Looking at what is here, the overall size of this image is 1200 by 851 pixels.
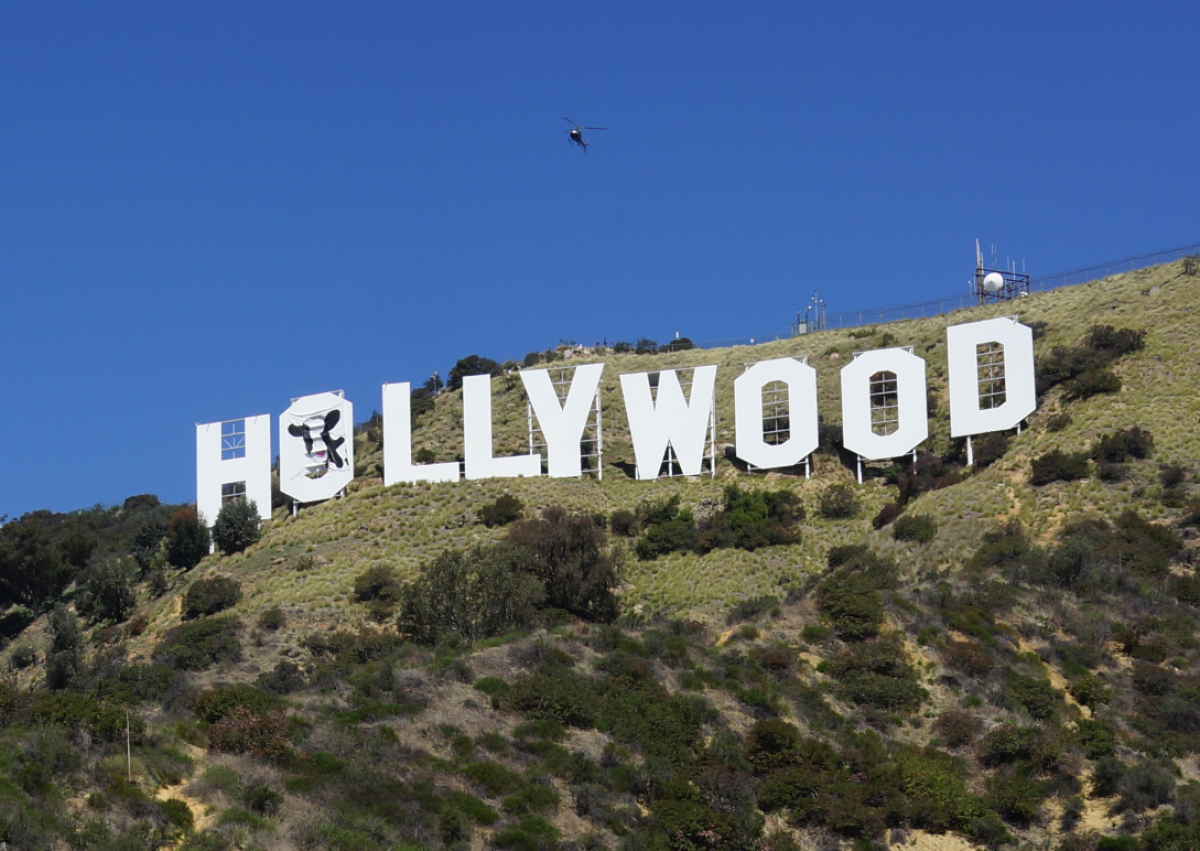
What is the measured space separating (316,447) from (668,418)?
1604cm

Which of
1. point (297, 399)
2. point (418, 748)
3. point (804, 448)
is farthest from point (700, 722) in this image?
point (297, 399)

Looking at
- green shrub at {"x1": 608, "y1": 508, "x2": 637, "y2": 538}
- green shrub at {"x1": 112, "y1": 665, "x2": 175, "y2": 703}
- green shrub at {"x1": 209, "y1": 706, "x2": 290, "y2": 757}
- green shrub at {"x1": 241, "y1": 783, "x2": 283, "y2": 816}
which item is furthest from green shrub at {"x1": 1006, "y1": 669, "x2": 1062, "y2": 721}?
green shrub at {"x1": 112, "y1": 665, "x2": 175, "y2": 703}

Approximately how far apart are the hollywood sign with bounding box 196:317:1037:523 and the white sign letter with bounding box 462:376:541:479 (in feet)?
0.14

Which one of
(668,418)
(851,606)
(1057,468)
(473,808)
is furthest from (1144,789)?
(668,418)

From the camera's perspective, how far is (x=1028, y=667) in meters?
46.8

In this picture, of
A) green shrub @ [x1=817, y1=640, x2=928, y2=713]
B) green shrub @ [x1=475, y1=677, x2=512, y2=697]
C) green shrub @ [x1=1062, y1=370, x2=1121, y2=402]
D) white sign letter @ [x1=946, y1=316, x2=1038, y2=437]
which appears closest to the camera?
green shrub @ [x1=475, y1=677, x2=512, y2=697]

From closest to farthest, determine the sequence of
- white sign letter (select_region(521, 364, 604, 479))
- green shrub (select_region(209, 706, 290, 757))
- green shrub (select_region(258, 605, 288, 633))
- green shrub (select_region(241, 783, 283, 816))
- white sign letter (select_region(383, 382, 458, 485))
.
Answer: green shrub (select_region(241, 783, 283, 816))
green shrub (select_region(209, 706, 290, 757))
green shrub (select_region(258, 605, 288, 633))
white sign letter (select_region(521, 364, 604, 479))
white sign letter (select_region(383, 382, 458, 485))

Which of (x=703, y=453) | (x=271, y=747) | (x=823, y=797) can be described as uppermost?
(x=703, y=453)

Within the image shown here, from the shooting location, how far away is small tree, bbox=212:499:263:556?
68.8 metres

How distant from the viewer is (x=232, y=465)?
71562 mm

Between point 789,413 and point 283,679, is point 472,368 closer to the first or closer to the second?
point 789,413

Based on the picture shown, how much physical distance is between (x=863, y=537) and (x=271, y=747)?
107 feet

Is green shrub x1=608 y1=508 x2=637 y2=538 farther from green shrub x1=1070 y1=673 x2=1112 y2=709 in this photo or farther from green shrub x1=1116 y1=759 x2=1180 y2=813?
green shrub x1=1116 y1=759 x2=1180 y2=813

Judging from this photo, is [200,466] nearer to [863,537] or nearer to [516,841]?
[863,537]
